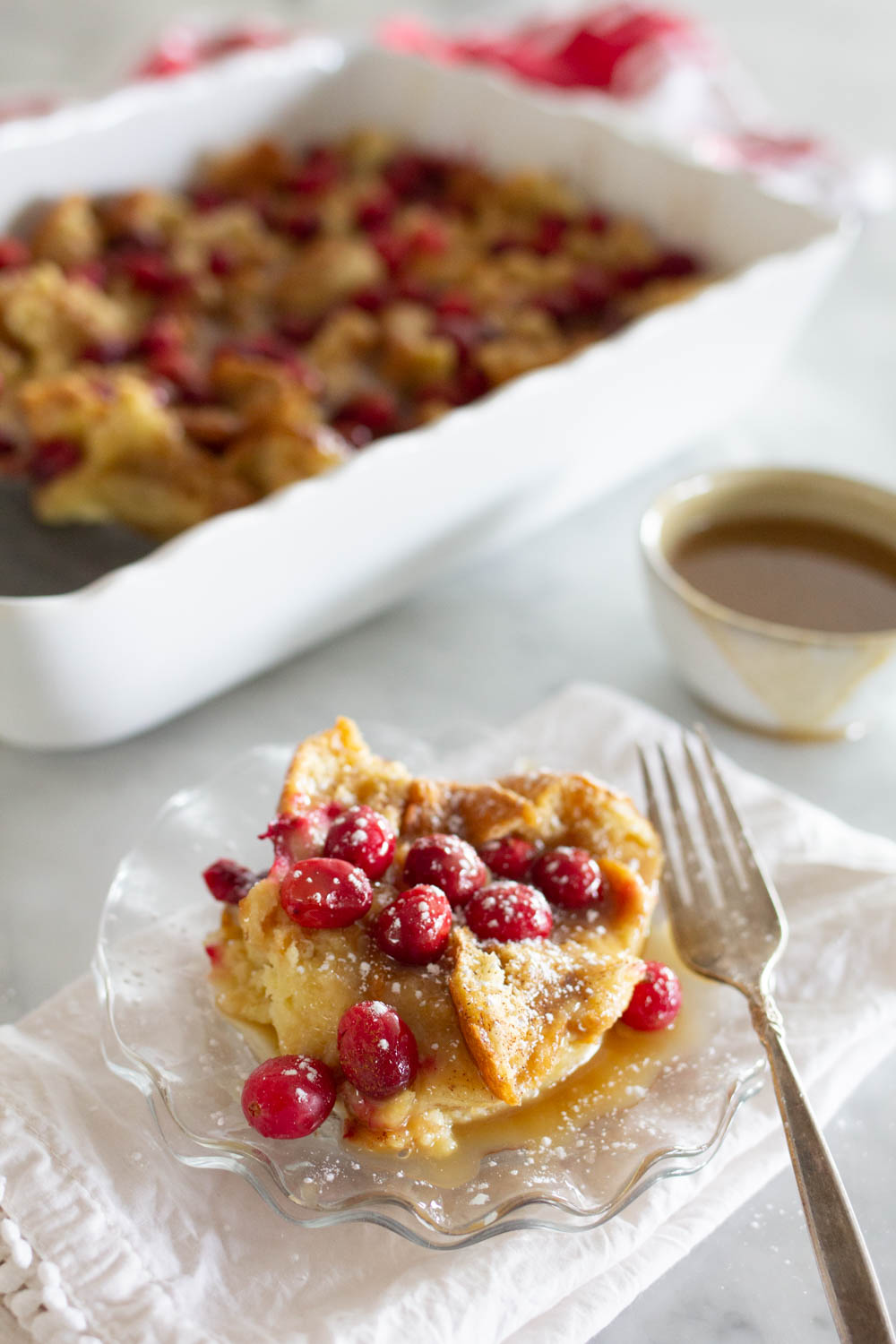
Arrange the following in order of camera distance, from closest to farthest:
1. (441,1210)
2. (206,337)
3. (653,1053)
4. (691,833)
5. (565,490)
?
1. (441,1210)
2. (653,1053)
3. (691,833)
4. (565,490)
5. (206,337)

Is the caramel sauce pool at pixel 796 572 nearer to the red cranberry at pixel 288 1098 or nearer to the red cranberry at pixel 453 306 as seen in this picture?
the red cranberry at pixel 453 306

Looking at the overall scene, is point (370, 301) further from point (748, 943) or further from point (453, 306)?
point (748, 943)

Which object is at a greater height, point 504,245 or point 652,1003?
point 504,245

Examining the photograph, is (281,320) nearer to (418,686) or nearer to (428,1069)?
(418,686)

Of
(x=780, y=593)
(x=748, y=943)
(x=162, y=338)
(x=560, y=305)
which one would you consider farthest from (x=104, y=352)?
(x=748, y=943)

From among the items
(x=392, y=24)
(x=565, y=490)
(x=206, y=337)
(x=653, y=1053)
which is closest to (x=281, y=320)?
(x=206, y=337)

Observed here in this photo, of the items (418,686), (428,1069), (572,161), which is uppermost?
(572,161)
